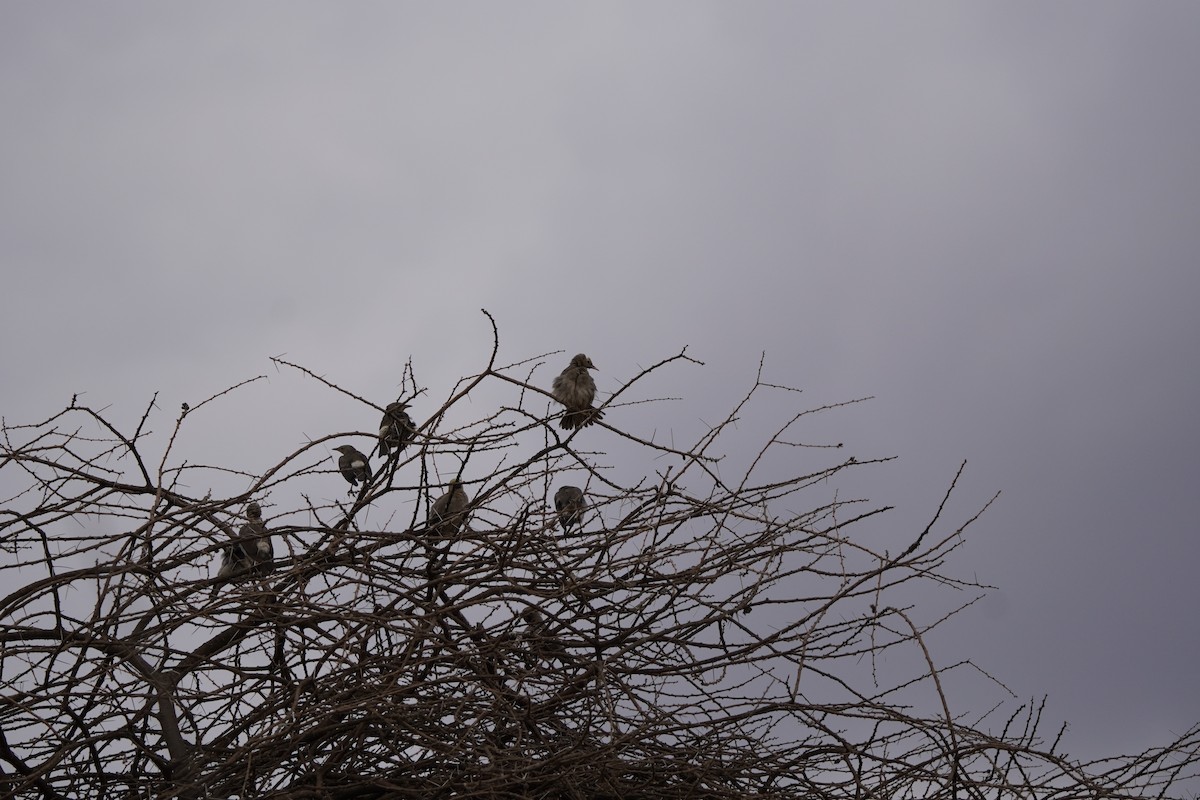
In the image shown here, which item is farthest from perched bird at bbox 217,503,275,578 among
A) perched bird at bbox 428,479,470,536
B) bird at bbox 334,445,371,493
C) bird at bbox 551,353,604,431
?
bird at bbox 551,353,604,431

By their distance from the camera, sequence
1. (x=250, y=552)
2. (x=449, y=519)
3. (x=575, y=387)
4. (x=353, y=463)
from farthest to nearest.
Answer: (x=575, y=387) < (x=353, y=463) < (x=250, y=552) < (x=449, y=519)

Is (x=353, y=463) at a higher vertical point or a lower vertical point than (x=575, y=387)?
lower

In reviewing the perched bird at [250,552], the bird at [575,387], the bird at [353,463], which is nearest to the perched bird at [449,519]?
the perched bird at [250,552]

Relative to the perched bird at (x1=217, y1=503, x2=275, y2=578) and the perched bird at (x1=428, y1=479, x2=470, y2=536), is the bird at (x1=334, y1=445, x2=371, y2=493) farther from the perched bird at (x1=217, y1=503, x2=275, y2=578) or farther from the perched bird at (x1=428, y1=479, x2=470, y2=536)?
the perched bird at (x1=428, y1=479, x2=470, y2=536)

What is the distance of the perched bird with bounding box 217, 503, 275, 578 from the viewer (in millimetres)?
3576

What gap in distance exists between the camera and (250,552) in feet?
13.3

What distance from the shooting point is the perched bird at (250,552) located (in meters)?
3.58

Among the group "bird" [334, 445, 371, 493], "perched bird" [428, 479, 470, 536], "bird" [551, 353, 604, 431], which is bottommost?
"perched bird" [428, 479, 470, 536]

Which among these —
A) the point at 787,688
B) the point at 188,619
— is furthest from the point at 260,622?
the point at 787,688

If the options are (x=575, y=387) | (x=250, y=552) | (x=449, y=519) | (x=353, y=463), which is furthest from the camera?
(x=575, y=387)

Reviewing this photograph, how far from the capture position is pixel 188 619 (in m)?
3.43

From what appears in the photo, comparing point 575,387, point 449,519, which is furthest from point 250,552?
point 575,387

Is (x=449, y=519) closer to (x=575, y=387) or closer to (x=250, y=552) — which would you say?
(x=250, y=552)

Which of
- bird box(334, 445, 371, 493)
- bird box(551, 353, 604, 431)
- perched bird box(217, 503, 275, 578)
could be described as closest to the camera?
perched bird box(217, 503, 275, 578)
